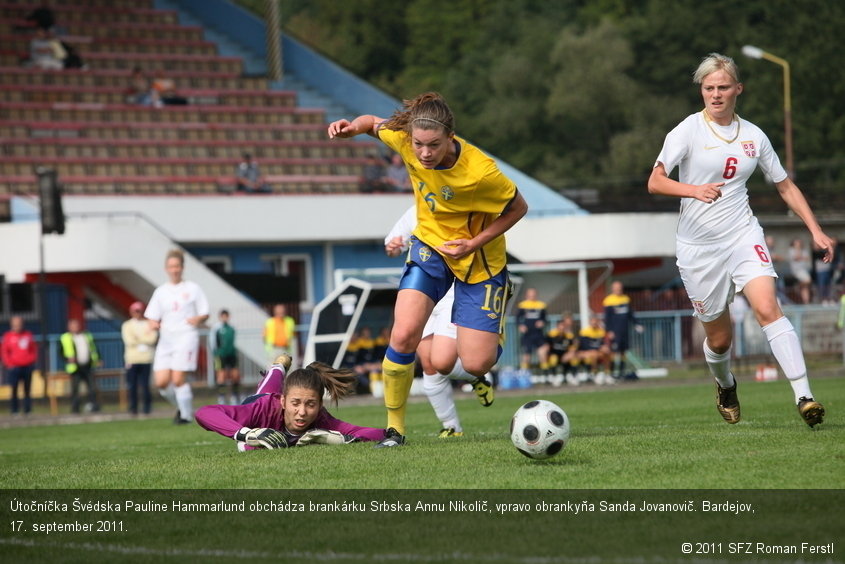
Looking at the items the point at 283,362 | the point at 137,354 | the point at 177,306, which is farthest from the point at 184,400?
the point at 283,362

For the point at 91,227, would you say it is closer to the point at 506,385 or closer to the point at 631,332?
the point at 506,385

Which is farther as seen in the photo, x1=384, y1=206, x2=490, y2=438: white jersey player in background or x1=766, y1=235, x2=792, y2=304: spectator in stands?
x1=766, y1=235, x2=792, y2=304: spectator in stands

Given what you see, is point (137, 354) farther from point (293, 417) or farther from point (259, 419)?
point (293, 417)

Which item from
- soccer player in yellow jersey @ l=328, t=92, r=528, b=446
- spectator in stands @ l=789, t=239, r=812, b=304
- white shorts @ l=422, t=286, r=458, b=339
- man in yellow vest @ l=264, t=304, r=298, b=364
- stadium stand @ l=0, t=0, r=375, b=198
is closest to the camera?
soccer player in yellow jersey @ l=328, t=92, r=528, b=446

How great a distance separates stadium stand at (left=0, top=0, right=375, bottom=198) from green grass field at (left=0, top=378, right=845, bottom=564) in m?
23.3

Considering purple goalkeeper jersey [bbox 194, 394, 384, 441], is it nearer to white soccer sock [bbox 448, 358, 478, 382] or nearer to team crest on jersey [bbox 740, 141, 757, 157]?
white soccer sock [bbox 448, 358, 478, 382]

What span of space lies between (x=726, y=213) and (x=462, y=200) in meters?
1.89

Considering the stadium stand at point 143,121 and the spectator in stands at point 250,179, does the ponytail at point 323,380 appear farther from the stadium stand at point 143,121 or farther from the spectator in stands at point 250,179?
the spectator in stands at point 250,179

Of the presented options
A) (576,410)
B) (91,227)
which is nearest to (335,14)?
(91,227)

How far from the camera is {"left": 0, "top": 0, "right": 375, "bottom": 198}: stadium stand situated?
3209 centimetres

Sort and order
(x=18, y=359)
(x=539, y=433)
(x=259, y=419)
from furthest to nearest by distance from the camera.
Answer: (x=18, y=359)
(x=259, y=419)
(x=539, y=433)

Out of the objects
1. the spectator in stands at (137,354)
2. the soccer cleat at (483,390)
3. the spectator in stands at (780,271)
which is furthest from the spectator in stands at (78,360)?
the soccer cleat at (483,390)

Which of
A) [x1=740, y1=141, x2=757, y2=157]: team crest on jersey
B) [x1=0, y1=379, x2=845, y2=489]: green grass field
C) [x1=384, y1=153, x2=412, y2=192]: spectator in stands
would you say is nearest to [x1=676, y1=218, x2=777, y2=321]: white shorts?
[x1=740, y1=141, x2=757, y2=157]: team crest on jersey

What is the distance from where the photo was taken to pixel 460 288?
8477 millimetres
